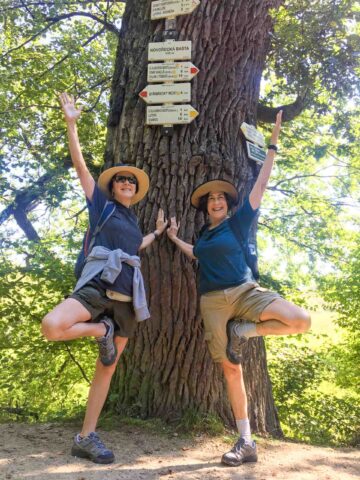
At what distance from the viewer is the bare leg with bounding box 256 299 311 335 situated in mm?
3055

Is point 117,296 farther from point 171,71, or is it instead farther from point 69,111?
point 171,71

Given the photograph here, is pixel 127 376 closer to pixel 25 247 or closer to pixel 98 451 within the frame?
pixel 98 451

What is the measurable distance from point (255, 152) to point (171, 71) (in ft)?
3.62

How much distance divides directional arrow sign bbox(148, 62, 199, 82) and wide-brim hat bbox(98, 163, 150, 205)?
1.15 metres

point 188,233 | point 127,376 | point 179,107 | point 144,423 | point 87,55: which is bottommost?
point 144,423

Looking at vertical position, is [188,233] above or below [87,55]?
below

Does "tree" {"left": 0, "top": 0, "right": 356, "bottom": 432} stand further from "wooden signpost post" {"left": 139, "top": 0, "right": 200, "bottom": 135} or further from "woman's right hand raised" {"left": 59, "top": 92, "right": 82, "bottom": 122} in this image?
"woman's right hand raised" {"left": 59, "top": 92, "right": 82, "bottom": 122}

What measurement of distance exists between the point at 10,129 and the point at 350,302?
667 centimetres

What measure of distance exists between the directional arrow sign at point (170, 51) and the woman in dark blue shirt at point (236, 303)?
53.8 inches

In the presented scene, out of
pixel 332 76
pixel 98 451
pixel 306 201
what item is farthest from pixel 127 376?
pixel 306 201

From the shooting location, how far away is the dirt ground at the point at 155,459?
2.83 metres

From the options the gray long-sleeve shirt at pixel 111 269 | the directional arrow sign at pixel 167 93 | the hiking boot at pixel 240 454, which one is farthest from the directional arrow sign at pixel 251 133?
the hiking boot at pixel 240 454

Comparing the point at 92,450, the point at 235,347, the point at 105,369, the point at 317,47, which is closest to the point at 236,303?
the point at 235,347

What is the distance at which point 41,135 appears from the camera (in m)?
8.91
